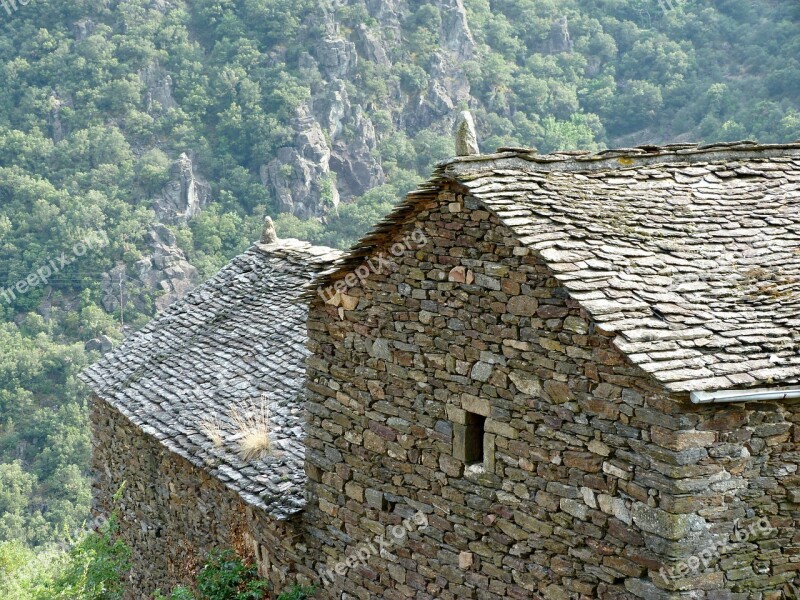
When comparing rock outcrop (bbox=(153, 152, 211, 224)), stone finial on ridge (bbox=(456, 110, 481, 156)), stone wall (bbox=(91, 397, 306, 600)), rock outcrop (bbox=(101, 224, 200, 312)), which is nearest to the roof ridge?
stone finial on ridge (bbox=(456, 110, 481, 156))

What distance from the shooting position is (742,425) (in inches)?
234

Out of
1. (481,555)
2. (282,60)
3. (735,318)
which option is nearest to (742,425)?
(735,318)

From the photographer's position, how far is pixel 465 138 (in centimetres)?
764

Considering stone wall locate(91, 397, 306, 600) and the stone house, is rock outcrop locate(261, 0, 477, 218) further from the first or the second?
the stone house

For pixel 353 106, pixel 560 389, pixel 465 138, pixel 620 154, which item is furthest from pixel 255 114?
pixel 560 389

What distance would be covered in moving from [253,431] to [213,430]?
0.67 m

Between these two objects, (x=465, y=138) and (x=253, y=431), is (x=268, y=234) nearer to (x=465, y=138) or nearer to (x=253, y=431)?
(x=253, y=431)

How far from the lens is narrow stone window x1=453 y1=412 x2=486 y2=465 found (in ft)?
23.8

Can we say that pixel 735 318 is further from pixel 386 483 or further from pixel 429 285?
pixel 386 483

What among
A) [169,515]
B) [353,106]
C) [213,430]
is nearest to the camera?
[213,430]

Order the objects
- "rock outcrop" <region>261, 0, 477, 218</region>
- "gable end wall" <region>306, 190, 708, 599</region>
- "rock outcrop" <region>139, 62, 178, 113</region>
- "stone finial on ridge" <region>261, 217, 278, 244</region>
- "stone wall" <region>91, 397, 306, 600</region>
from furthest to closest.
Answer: "rock outcrop" <region>139, 62, 178, 113</region> → "rock outcrop" <region>261, 0, 477, 218</region> → "stone finial on ridge" <region>261, 217, 278, 244</region> → "stone wall" <region>91, 397, 306, 600</region> → "gable end wall" <region>306, 190, 708, 599</region>

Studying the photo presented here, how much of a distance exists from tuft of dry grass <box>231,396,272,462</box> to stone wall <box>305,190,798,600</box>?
1146 millimetres

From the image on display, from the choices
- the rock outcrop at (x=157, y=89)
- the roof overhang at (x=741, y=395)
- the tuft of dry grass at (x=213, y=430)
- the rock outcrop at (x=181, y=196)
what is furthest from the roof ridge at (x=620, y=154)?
the rock outcrop at (x=157, y=89)

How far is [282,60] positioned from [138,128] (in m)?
11.0
